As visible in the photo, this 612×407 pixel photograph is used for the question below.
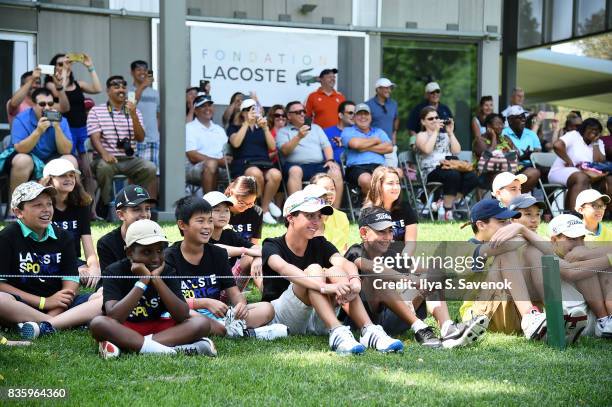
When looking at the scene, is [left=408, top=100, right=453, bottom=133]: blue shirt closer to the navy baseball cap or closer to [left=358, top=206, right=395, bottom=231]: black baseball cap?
the navy baseball cap

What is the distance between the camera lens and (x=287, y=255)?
23.4ft

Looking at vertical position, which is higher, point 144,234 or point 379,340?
point 144,234

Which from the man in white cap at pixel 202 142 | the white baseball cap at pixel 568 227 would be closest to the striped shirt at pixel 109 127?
the man in white cap at pixel 202 142

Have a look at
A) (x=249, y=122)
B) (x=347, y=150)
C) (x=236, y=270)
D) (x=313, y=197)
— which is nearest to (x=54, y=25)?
(x=249, y=122)

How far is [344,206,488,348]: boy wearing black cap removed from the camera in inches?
266

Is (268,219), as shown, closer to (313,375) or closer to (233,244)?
(233,244)

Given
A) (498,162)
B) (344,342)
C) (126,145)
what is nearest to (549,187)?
(498,162)

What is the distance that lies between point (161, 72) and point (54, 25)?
2119mm

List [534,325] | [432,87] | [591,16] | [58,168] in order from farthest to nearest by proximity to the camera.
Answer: [591,16]
[432,87]
[58,168]
[534,325]

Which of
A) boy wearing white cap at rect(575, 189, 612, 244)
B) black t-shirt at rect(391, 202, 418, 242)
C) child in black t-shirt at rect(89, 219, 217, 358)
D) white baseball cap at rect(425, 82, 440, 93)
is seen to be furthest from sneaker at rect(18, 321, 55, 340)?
white baseball cap at rect(425, 82, 440, 93)

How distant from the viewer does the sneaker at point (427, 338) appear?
677cm

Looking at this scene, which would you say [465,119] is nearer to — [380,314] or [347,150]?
[347,150]

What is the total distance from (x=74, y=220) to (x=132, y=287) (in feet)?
7.97

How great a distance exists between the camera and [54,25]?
13.9m
